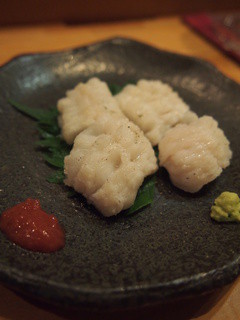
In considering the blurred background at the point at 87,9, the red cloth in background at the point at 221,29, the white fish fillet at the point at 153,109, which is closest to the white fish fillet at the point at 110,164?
the white fish fillet at the point at 153,109

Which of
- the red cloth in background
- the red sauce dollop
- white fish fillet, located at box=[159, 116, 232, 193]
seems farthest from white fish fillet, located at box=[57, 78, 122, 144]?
the red cloth in background

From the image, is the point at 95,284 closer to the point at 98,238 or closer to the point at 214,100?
the point at 98,238

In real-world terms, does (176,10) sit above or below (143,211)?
above

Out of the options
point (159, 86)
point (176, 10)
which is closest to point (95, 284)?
point (159, 86)

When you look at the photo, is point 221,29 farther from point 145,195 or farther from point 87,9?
point 145,195

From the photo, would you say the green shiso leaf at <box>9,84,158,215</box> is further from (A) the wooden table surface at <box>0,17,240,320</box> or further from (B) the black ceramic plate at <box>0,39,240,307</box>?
(A) the wooden table surface at <box>0,17,240,320</box>

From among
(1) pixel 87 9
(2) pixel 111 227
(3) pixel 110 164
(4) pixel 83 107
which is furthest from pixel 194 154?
(1) pixel 87 9

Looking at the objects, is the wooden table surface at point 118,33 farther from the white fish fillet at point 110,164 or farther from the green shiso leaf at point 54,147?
the white fish fillet at point 110,164
